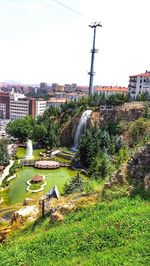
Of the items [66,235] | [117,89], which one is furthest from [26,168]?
[117,89]

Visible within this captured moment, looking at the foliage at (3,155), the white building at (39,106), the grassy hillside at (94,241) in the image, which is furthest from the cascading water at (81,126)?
the white building at (39,106)

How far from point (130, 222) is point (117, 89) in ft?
221

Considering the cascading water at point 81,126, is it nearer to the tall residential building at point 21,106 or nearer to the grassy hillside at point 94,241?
the grassy hillside at point 94,241

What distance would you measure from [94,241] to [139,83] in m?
47.8

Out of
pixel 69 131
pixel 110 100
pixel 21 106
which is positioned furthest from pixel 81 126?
pixel 21 106

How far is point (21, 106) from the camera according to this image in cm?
8150

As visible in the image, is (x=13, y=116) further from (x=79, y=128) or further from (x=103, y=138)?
(x=103, y=138)

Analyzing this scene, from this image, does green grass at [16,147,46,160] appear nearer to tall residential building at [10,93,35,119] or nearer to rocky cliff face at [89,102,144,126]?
rocky cliff face at [89,102,144,126]

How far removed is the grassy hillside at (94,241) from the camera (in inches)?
247

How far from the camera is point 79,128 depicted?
39.6m

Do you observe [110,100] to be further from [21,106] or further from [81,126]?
[21,106]

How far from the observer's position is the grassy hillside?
20.6 ft

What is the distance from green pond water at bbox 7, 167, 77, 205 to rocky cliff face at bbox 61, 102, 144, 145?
11383mm

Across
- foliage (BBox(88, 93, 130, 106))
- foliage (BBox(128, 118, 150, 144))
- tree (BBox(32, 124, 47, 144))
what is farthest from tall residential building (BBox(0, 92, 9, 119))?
foliage (BBox(128, 118, 150, 144))
